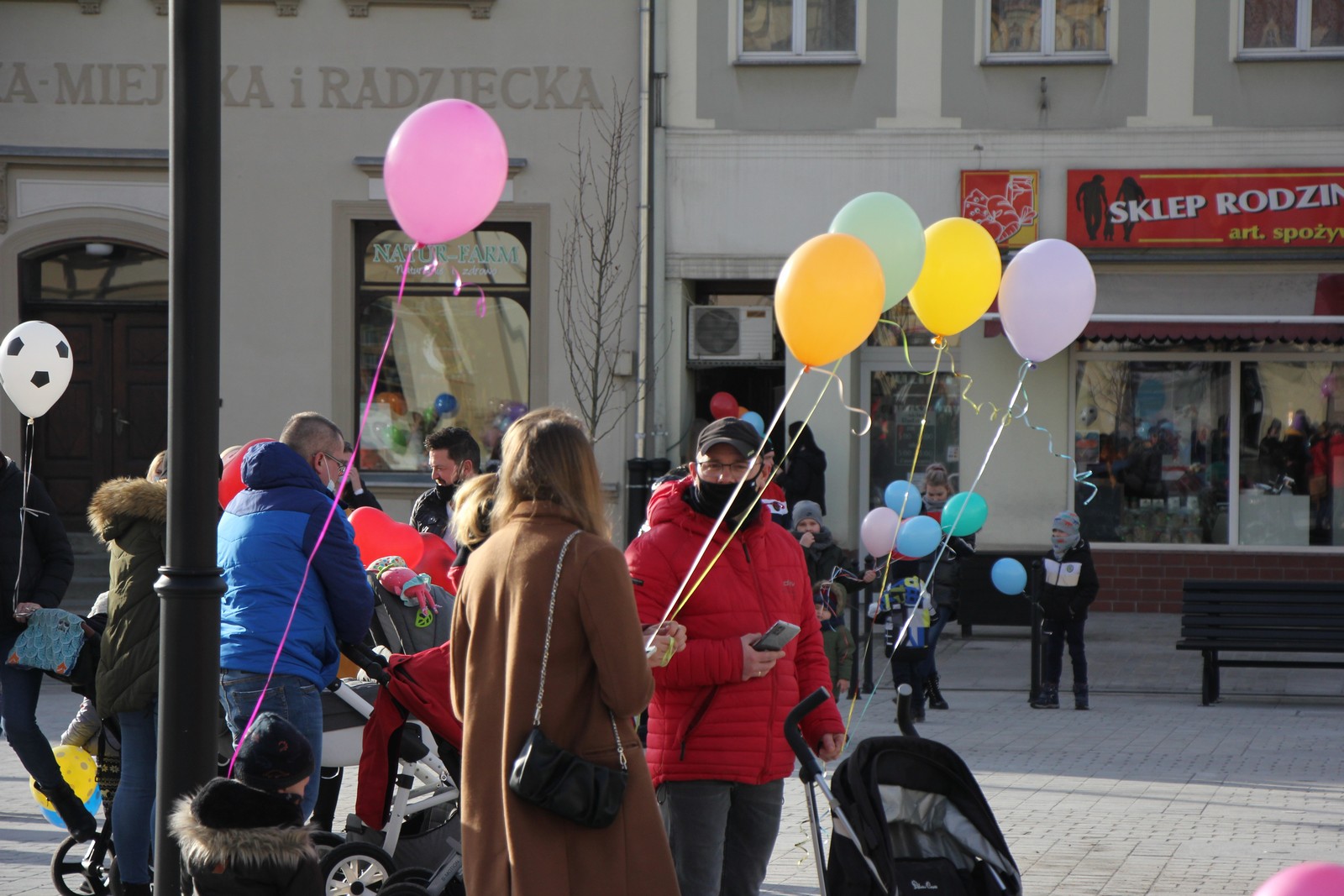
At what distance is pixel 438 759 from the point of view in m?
5.89

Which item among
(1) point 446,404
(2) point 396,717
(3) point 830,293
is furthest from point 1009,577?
(1) point 446,404

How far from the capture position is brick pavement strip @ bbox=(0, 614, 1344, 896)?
6.72 metres

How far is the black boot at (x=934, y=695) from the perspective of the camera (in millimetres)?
11148

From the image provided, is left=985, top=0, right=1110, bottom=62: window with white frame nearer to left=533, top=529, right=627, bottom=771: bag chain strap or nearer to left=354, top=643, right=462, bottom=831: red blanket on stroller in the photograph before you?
left=354, top=643, right=462, bottom=831: red blanket on stroller

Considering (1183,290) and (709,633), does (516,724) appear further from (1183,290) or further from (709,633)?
(1183,290)

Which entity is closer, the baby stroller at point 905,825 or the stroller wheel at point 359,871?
the baby stroller at point 905,825

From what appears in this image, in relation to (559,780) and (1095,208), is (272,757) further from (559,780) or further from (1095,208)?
(1095,208)

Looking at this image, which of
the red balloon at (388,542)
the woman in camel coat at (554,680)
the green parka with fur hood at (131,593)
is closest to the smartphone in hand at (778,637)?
the woman in camel coat at (554,680)

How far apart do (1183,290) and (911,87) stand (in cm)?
342

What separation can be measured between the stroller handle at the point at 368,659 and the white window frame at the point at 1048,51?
1187 cm

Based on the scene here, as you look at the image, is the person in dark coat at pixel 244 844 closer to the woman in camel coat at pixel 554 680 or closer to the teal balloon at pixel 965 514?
the woman in camel coat at pixel 554 680

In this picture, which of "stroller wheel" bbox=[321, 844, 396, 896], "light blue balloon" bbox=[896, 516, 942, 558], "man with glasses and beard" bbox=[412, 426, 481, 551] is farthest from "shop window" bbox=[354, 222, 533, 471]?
"stroller wheel" bbox=[321, 844, 396, 896]

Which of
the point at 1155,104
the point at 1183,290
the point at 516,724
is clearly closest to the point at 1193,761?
the point at 516,724

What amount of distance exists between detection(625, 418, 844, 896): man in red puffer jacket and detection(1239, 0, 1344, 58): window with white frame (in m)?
12.8
